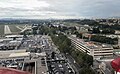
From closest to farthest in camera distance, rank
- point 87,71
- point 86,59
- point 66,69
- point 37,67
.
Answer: point 87,71, point 37,67, point 66,69, point 86,59

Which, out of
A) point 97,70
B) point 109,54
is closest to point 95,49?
point 109,54

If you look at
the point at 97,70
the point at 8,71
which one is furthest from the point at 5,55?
the point at 8,71

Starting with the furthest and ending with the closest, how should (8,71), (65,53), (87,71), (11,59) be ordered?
(65,53) < (11,59) < (87,71) < (8,71)

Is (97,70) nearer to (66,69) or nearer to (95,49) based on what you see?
(66,69)

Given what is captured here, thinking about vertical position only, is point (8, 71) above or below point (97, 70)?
above

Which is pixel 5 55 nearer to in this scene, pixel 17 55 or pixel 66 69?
pixel 17 55

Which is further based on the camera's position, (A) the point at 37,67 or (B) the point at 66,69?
(B) the point at 66,69

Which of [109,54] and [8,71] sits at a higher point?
[8,71]

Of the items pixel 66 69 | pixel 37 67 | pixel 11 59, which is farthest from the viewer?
pixel 11 59

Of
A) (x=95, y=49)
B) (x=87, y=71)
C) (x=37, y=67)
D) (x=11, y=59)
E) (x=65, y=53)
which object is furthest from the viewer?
(x=65, y=53)
